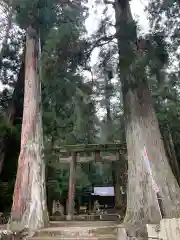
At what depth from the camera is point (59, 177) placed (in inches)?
634

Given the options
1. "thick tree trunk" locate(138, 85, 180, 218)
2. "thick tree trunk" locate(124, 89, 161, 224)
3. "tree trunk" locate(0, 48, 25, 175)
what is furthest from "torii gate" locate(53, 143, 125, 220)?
"thick tree trunk" locate(138, 85, 180, 218)

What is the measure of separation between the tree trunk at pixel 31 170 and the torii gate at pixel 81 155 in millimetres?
3098

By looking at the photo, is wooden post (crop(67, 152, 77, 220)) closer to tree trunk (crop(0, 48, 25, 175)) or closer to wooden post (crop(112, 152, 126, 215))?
wooden post (crop(112, 152, 126, 215))

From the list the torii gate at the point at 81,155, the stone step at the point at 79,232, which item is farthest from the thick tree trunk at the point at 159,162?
the torii gate at the point at 81,155

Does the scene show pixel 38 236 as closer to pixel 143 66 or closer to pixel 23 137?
pixel 23 137

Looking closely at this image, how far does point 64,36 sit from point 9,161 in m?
6.94

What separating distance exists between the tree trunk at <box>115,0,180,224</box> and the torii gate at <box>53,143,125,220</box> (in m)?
3.95

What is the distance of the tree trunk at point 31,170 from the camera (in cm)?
741

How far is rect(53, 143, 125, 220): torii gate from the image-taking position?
38.2ft

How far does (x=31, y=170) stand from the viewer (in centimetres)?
803

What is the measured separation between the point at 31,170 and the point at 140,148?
3282 mm

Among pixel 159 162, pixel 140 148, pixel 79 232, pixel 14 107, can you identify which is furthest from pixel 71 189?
pixel 159 162

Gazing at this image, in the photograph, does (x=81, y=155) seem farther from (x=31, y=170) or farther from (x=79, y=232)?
(x=79, y=232)

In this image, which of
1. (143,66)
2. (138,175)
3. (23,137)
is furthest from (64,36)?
(138,175)
